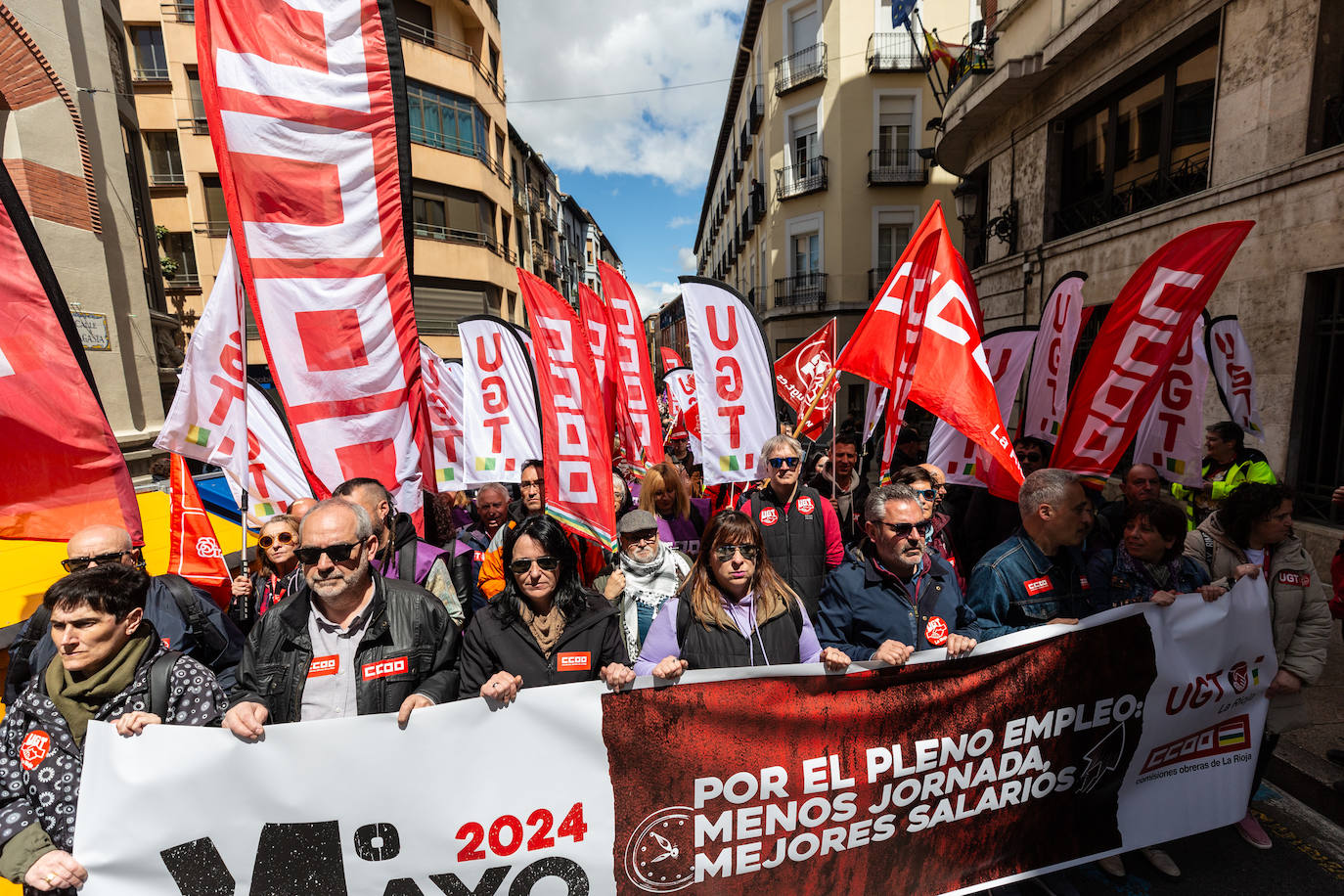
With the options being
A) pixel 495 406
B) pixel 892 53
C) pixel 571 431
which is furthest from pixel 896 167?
pixel 571 431

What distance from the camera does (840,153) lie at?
21.3 m

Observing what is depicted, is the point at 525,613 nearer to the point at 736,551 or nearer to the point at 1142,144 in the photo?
the point at 736,551

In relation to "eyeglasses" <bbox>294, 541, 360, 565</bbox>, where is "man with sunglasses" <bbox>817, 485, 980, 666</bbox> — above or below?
below

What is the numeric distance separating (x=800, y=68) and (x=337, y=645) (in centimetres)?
2528

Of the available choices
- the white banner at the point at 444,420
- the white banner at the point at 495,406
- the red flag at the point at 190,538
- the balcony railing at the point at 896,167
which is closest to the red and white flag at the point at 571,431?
the white banner at the point at 495,406

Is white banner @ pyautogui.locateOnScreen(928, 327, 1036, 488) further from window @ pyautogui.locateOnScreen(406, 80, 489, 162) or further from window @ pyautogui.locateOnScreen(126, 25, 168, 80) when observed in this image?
window @ pyautogui.locateOnScreen(126, 25, 168, 80)

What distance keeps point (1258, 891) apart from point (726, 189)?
41494mm

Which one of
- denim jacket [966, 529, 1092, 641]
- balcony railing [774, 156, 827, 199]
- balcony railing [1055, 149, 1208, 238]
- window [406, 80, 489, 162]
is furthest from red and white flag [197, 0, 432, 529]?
balcony railing [774, 156, 827, 199]

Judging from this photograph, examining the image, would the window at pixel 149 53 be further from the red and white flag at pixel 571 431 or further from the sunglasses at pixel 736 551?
the sunglasses at pixel 736 551

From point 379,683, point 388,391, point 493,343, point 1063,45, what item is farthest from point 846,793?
point 1063,45

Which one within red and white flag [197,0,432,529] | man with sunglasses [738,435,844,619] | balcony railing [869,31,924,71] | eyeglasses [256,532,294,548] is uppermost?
balcony railing [869,31,924,71]

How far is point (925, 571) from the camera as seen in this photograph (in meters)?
2.79

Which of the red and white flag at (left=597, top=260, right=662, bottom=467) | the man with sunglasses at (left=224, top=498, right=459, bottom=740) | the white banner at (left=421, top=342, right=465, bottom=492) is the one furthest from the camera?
the white banner at (left=421, top=342, right=465, bottom=492)

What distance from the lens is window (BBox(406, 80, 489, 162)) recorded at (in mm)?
19703
